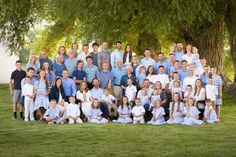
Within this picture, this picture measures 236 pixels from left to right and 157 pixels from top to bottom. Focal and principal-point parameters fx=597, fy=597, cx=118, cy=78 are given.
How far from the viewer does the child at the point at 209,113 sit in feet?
46.7

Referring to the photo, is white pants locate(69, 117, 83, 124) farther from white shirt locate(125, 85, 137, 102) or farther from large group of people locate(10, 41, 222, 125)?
white shirt locate(125, 85, 137, 102)

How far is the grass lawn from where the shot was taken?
9.80 metres

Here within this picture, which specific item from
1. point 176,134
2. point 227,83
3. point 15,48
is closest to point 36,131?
point 176,134

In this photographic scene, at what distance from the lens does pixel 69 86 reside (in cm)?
1455

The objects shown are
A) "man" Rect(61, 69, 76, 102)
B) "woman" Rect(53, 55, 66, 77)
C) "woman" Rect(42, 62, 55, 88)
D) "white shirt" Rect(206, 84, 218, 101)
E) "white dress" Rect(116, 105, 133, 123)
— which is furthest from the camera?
"woman" Rect(53, 55, 66, 77)

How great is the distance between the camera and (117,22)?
18.0 m

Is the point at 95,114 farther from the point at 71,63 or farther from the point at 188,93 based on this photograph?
the point at 188,93

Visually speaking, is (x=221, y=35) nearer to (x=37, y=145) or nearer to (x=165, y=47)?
(x=165, y=47)

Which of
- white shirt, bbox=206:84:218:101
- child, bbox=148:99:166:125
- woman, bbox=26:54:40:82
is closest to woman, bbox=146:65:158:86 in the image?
child, bbox=148:99:166:125

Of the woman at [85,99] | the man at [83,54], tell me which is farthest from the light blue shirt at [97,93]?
the man at [83,54]

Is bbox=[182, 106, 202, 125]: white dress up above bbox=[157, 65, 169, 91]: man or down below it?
below

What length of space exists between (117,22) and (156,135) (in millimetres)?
6778

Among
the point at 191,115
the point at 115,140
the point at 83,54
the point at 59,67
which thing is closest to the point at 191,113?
the point at 191,115

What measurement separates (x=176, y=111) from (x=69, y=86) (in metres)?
2.67
